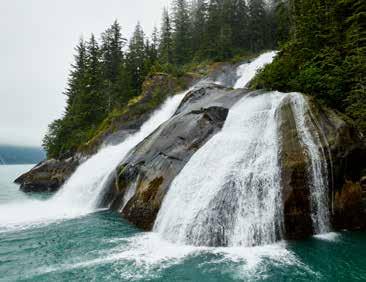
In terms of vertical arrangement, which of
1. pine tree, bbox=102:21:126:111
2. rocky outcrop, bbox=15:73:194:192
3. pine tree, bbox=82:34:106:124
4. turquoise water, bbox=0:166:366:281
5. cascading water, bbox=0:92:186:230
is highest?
pine tree, bbox=102:21:126:111

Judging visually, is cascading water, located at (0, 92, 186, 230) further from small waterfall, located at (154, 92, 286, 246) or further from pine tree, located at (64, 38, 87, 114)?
pine tree, located at (64, 38, 87, 114)

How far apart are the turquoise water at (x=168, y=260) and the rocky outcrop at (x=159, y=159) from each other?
7.37ft

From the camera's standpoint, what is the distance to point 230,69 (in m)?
44.0

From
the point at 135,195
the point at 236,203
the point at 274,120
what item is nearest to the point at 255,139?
the point at 274,120

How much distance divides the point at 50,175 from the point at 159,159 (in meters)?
26.9

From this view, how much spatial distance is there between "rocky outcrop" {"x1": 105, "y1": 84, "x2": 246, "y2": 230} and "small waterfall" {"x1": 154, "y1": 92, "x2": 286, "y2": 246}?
1.01 m

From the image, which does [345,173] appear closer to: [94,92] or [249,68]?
[249,68]

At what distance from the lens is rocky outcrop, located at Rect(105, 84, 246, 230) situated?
15398 millimetres

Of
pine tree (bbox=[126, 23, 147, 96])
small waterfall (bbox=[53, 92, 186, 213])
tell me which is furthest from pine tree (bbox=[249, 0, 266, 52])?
small waterfall (bbox=[53, 92, 186, 213])

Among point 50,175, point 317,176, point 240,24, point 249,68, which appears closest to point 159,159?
point 317,176

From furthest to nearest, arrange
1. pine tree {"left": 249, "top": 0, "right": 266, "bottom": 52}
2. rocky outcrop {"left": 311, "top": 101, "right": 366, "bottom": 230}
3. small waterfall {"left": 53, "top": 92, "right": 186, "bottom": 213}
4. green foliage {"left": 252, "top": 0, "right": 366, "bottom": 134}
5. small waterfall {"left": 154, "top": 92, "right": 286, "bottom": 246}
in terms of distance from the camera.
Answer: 1. pine tree {"left": 249, "top": 0, "right": 266, "bottom": 52}
2. small waterfall {"left": 53, "top": 92, "right": 186, "bottom": 213}
3. green foliage {"left": 252, "top": 0, "right": 366, "bottom": 134}
4. rocky outcrop {"left": 311, "top": 101, "right": 366, "bottom": 230}
5. small waterfall {"left": 154, "top": 92, "right": 286, "bottom": 246}

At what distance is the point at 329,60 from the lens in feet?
58.1

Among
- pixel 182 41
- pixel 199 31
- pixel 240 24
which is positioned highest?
pixel 199 31

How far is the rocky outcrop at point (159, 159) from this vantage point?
15398mm
